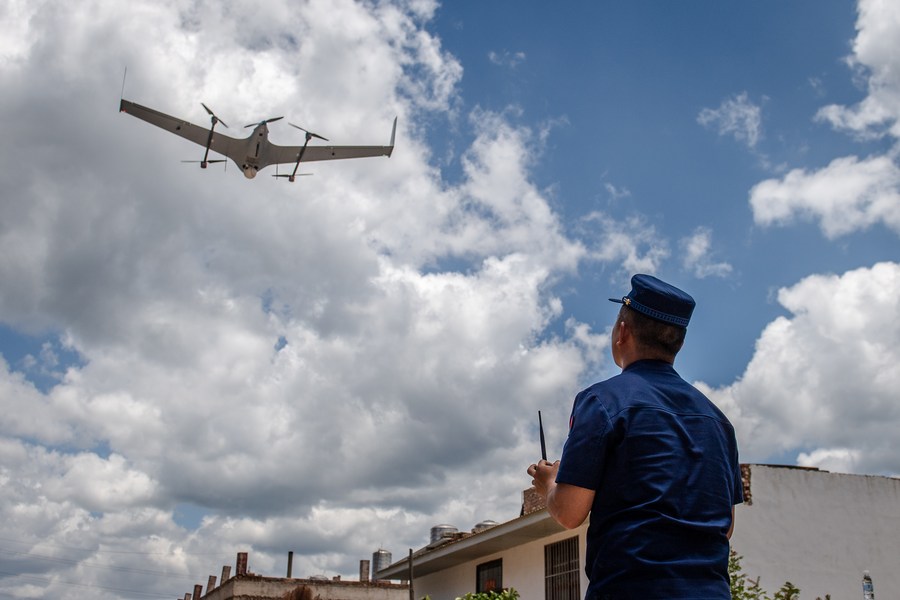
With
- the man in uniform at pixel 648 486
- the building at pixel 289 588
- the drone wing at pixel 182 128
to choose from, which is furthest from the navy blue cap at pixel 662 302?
the drone wing at pixel 182 128

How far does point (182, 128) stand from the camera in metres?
33.4

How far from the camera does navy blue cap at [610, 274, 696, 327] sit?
2.83 m

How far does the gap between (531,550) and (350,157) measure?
2063 cm

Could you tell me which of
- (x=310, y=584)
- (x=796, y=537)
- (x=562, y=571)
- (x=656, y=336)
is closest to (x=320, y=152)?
(x=310, y=584)

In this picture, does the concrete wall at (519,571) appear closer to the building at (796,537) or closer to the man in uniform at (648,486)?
the building at (796,537)

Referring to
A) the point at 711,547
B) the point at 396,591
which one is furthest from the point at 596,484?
the point at 396,591

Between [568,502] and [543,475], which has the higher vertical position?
[543,475]

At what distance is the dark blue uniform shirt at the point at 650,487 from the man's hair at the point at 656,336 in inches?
7.0

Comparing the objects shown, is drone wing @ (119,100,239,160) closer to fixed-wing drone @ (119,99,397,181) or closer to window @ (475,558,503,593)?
fixed-wing drone @ (119,99,397,181)

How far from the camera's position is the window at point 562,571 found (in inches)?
734

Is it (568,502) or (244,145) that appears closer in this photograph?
(568,502)

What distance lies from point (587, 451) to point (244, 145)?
1259 inches

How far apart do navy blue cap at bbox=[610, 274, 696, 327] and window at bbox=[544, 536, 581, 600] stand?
16.6m

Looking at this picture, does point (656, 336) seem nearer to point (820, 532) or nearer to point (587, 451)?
point (587, 451)
